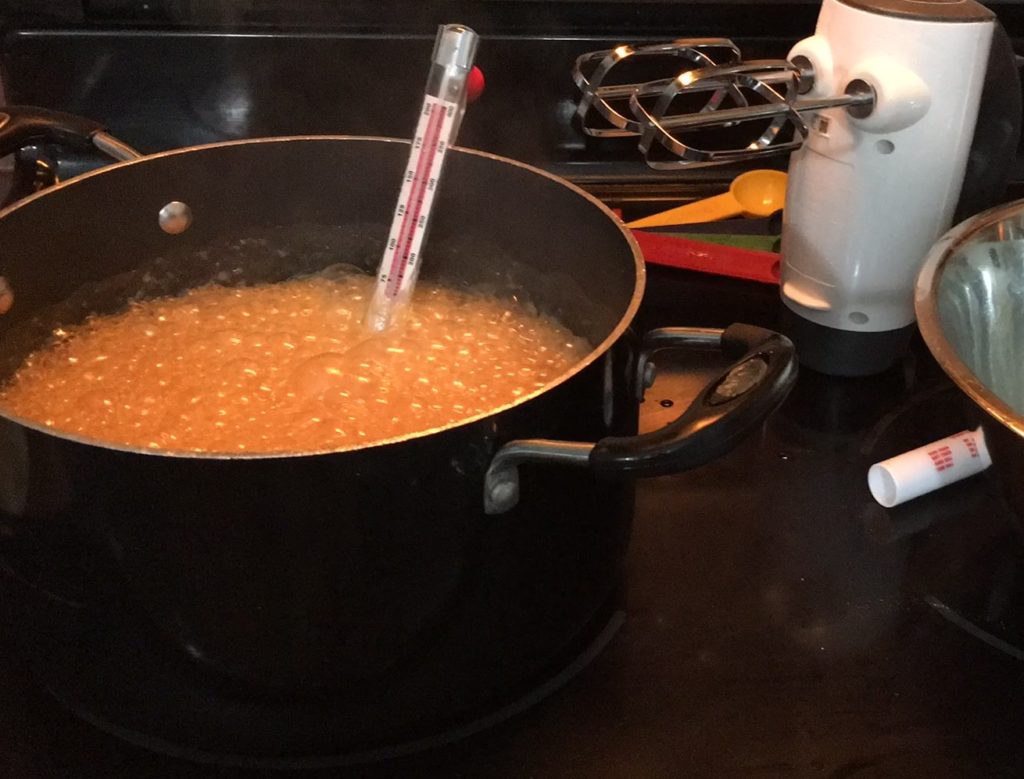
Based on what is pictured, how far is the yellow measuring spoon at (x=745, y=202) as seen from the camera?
111 cm

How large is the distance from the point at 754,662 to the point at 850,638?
0.07m

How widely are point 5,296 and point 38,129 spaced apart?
134 millimetres

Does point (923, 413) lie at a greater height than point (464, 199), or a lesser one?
lesser

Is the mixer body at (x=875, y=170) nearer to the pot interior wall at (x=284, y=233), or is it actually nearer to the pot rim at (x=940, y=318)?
the pot rim at (x=940, y=318)

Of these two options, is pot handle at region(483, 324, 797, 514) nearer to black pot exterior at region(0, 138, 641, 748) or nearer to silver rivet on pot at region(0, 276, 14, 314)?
black pot exterior at region(0, 138, 641, 748)

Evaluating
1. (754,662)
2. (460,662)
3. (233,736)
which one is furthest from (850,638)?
(233,736)

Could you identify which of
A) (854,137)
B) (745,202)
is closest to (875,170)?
(854,137)

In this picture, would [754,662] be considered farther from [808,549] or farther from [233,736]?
[233,736]

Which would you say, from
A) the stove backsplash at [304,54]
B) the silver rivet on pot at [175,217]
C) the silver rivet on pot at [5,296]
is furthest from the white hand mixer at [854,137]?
the silver rivet on pot at [5,296]

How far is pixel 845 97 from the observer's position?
0.80 m

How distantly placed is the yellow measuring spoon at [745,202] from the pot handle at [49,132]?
0.53 m

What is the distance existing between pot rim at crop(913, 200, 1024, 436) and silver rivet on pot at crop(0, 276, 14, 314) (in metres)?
0.63

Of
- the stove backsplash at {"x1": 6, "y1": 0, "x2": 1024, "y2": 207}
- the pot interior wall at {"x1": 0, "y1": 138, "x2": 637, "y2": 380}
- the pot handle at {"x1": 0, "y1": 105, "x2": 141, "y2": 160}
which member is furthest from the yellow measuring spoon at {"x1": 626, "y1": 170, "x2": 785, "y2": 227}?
the pot handle at {"x1": 0, "y1": 105, "x2": 141, "y2": 160}

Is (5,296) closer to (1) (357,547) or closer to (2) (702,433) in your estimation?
(1) (357,547)
